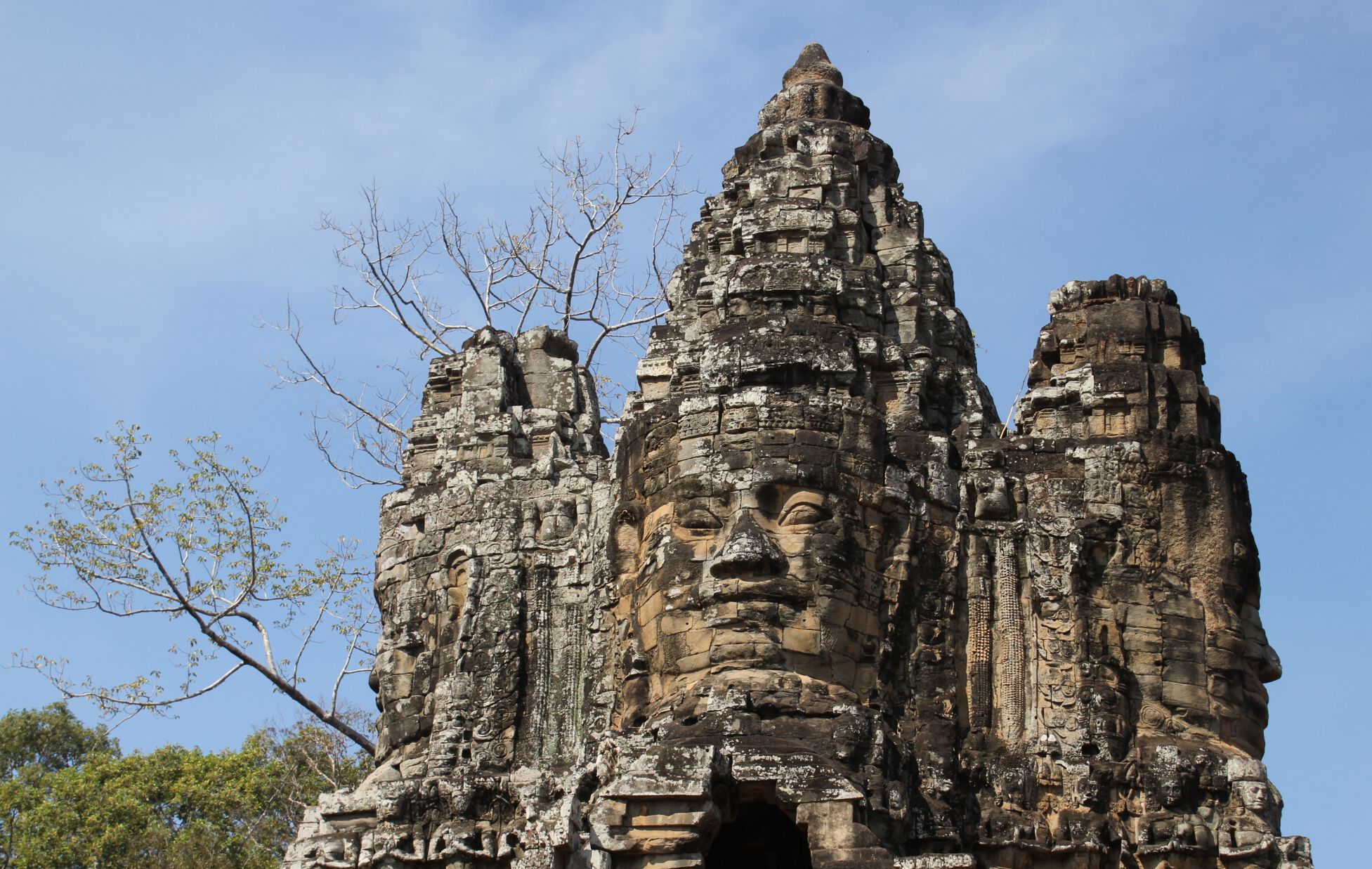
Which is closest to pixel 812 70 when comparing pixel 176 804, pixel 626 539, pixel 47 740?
pixel 626 539

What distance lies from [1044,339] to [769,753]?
5490mm

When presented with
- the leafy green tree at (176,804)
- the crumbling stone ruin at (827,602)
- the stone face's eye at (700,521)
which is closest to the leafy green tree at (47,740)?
the leafy green tree at (176,804)

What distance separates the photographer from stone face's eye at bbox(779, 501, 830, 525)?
18922 millimetres

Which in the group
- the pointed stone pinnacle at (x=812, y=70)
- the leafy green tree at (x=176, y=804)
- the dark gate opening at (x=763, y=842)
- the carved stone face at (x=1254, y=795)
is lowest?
the dark gate opening at (x=763, y=842)

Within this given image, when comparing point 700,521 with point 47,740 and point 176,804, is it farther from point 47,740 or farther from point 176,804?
point 47,740

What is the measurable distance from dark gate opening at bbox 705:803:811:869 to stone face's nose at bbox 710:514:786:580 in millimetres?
2275

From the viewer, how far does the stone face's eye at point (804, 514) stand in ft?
62.1

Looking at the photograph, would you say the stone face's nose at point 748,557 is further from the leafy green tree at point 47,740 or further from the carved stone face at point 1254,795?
the leafy green tree at point 47,740

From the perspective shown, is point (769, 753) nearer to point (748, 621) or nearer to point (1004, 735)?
point (748, 621)

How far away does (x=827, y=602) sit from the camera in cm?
1864

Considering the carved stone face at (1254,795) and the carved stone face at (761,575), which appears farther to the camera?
the carved stone face at (1254,795)

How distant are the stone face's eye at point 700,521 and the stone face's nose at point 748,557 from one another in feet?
1.07

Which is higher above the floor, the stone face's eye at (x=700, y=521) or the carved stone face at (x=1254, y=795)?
the stone face's eye at (x=700, y=521)

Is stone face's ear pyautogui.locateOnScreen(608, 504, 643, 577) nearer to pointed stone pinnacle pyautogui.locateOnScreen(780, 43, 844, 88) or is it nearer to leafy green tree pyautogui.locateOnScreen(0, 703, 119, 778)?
pointed stone pinnacle pyautogui.locateOnScreen(780, 43, 844, 88)
